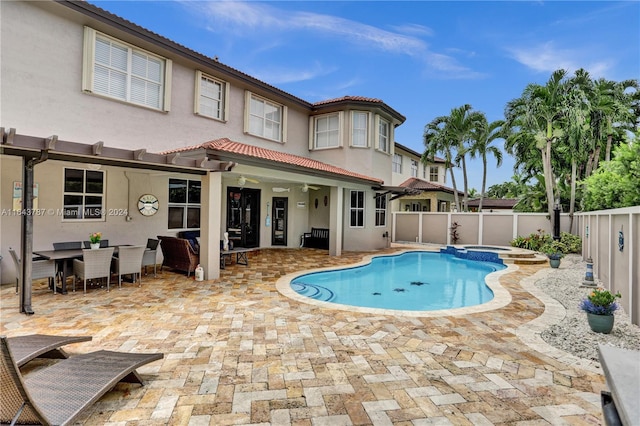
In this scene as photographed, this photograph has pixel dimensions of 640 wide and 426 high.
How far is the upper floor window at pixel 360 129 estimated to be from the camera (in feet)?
55.4

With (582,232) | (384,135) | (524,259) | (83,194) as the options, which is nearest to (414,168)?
(384,135)

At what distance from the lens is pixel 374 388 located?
3779 millimetres

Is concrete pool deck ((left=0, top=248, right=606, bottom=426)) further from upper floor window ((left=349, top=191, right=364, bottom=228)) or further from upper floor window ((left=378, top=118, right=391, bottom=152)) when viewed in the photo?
upper floor window ((left=378, top=118, right=391, bottom=152))

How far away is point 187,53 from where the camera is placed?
11.4 metres

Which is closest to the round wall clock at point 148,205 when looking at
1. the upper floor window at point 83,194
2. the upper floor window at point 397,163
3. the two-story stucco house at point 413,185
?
the upper floor window at point 83,194

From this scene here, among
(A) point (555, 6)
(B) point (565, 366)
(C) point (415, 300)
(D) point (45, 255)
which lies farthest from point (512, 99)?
(D) point (45, 255)

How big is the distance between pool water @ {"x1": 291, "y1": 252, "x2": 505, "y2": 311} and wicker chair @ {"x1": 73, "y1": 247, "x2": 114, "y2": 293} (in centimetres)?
478

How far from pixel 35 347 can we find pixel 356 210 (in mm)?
14173

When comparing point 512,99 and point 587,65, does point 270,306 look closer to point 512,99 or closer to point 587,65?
point 512,99

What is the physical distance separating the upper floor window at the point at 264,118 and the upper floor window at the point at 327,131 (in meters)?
A: 2.35

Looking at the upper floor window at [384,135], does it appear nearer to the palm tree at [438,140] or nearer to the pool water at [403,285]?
the palm tree at [438,140]

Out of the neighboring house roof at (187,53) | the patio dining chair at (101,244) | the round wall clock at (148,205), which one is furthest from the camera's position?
the round wall clock at (148,205)

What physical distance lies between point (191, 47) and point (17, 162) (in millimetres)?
6417

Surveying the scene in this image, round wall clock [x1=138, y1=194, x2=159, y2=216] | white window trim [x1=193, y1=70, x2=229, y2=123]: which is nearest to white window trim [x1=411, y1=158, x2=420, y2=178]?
white window trim [x1=193, y1=70, x2=229, y2=123]
